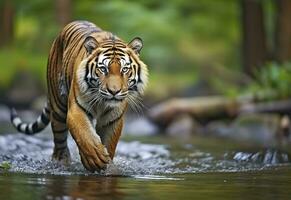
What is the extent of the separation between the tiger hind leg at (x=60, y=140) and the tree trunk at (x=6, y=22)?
20124 mm

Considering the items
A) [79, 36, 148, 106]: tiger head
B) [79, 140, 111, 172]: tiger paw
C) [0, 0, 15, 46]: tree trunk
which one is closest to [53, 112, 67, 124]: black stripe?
[79, 36, 148, 106]: tiger head

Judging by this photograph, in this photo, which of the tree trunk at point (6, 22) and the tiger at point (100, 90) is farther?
the tree trunk at point (6, 22)

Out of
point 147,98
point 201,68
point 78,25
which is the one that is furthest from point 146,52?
point 78,25

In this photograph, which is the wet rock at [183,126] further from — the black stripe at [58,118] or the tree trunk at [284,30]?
the black stripe at [58,118]

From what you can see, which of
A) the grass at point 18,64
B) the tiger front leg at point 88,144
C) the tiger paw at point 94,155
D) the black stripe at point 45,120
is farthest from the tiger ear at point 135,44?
the grass at point 18,64

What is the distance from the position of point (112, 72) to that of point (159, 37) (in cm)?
1985

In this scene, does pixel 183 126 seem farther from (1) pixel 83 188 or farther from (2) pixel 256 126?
(1) pixel 83 188

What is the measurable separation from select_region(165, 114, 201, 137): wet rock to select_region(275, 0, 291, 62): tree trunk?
2.77 meters

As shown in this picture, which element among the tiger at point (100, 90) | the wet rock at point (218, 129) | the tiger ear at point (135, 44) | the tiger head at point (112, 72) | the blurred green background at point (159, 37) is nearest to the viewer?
the tiger head at point (112, 72)

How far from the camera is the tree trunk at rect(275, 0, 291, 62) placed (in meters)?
19.5

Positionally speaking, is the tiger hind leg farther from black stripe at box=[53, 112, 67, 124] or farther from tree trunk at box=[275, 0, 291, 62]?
tree trunk at box=[275, 0, 291, 62]

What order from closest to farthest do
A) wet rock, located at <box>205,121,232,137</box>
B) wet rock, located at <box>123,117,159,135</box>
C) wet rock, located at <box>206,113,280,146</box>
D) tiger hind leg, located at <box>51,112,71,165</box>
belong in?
tiger hind leg, located at <box>51,112,71,165</box> → wet rock, located at <box>206,113,280,146</box> → wet rock, located at <box>205,121,232,137</box> → wet rock, located at <box>123,117,159,135</box>

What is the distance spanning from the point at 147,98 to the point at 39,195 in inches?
713

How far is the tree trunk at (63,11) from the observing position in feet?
83.4
